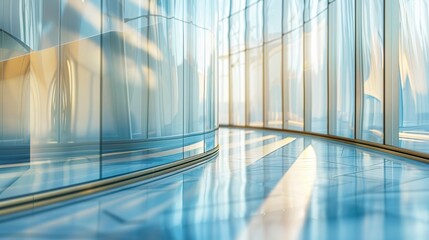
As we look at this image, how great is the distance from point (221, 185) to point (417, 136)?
15.2ft

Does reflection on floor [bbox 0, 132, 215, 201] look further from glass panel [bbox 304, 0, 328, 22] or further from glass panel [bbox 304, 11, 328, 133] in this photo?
glass panel [bbox 304, 0, 328, 22]

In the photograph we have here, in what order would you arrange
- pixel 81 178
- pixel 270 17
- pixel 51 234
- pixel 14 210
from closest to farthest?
pixel 51 234 < pixel 14 210 < pixel 81 178 < pixel 270 17

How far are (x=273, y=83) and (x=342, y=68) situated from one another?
502 centimetres

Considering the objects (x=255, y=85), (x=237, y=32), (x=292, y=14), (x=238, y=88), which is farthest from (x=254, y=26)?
(x=292, y=14)

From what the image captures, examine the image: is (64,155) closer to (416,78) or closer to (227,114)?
(416,78)

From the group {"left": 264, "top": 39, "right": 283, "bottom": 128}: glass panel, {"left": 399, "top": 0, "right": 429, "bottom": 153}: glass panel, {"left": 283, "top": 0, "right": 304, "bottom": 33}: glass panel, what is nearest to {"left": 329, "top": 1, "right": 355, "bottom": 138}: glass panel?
{"left": 399, "top": 0, "right": 429, "bottom": 153}: glass panel

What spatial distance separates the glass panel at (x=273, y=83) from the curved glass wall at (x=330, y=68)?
4 centimetres

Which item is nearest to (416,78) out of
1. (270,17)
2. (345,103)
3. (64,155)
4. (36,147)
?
(345,103)

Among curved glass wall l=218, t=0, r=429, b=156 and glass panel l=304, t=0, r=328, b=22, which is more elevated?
glass panel l=304, t=0, r=328, b=22

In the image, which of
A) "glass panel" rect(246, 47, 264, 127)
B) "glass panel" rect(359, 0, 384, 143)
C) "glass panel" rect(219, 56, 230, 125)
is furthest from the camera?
"glass panel" rect(219, 56, 230, 125)

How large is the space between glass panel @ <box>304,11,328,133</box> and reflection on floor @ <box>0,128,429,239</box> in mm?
5641

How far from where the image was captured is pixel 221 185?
14.1 ft

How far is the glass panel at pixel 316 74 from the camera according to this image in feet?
→ 35.2

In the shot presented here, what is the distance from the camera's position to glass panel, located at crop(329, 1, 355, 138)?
29.7ft
